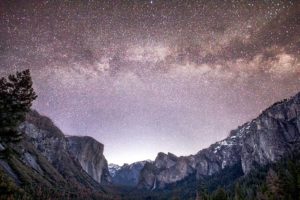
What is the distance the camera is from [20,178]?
198375 millimetres

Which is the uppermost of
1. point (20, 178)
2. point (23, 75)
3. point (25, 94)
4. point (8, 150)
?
point (20, 178)

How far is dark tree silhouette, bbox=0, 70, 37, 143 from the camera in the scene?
2297 centimetres

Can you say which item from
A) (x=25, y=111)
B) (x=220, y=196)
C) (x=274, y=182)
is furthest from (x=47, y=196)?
(x=25, y=111)

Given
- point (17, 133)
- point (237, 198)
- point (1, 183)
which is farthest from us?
point (237, 198)

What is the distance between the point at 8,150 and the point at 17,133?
185 cm

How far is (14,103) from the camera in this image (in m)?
23.9

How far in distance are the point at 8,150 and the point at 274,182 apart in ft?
276

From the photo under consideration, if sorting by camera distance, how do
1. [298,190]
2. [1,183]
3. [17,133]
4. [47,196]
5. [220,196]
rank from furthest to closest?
[47,196] < [220,196] < [298,190] < [17,133] < [1,183]

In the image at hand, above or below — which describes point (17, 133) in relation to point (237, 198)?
below

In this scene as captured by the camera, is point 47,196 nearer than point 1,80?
No

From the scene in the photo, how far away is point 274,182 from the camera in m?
86.6

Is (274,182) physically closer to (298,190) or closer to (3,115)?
(298,190)

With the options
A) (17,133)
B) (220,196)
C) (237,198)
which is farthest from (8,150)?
(237,198)

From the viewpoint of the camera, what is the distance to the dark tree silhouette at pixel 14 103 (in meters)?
23.0
